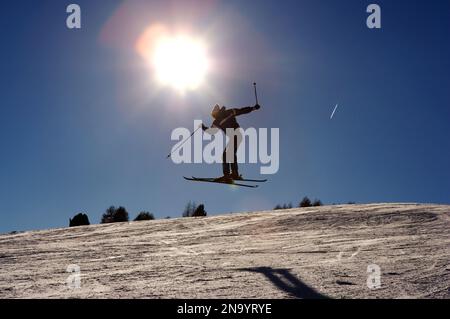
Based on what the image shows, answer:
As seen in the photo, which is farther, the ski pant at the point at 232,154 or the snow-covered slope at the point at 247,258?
the ski pant at the point at 232,154

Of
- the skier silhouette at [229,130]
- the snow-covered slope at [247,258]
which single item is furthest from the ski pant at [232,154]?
the snow-covered slope at [247,258]

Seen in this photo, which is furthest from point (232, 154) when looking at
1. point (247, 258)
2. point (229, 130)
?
point (247, 258)

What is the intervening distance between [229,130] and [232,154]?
879 millimetres

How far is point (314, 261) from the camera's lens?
26.2 feet

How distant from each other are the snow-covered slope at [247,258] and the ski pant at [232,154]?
234cm

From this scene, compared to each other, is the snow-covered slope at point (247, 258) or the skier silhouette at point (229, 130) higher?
the skier silhouette at point (229, 130)

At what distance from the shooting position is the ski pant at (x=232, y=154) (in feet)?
50.8

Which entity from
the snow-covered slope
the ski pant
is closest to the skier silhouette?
the ski pant

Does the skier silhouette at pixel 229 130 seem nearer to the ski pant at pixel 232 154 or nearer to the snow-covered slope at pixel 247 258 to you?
the ski pant at pixel 232 154

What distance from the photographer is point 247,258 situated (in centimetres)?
854

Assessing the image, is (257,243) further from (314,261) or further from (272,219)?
(272,219)

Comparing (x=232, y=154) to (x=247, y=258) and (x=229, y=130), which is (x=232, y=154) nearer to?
(x=229, y=130)

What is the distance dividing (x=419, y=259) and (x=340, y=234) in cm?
301
